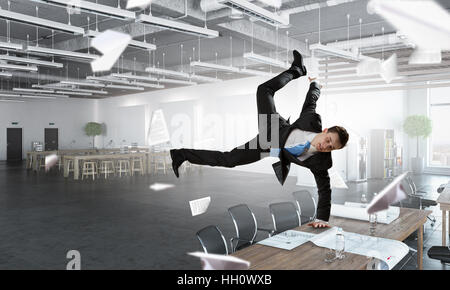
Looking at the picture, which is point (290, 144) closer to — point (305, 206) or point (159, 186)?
point (305, 206)

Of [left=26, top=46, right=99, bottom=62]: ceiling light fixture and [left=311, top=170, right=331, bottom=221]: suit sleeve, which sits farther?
[left=26, top=46, right=99, bottom=62]: ceiling light fixture

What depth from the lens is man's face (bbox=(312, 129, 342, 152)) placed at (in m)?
1.38

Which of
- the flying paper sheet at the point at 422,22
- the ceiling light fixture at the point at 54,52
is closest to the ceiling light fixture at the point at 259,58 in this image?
the ceiling light fixture at the point at 54,52

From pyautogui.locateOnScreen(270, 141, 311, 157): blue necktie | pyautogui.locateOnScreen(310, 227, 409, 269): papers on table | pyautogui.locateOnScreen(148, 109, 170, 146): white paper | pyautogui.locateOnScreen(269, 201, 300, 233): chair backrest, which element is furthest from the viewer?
pyautogui.locateOnScreen(148, 109, 170, 146): white paper

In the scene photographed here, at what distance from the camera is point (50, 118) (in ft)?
69.0

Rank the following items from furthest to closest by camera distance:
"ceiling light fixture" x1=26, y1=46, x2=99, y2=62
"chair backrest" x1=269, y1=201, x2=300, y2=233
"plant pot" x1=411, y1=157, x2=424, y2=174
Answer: "plant pot" x1=411, y1=157, x2=424, y2=174
"ceiling light fixture" x1=26, y1=46, x2=99, y2=62
"chair backrest" x1=269, y1=201, x2=300, y2=233

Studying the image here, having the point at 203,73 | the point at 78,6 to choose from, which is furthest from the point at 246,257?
the point at 203,73

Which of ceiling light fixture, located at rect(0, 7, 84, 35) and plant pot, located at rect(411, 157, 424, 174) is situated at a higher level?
ceiling light fixture, located at rect(0, 7, 84, 35)

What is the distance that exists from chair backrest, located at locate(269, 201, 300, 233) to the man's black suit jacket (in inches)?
89.8

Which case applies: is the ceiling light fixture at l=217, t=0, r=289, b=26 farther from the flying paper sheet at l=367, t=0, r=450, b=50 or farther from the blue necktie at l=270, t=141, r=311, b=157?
the flying paper sheet at l=367, t=0, r=450, b=50

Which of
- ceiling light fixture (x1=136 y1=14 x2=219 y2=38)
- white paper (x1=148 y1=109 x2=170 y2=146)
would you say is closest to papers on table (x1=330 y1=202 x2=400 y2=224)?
ceiling light fixture (x1=136 y1=14 x2=219 y2=38)

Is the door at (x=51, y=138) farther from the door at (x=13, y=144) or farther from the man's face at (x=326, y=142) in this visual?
the man's face at (x=326, y=142)

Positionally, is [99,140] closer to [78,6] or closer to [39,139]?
[39,139]

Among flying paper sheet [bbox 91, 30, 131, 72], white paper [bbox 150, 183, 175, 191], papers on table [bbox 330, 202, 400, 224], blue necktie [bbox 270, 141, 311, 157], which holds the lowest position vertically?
white paper [bbox 150, 183, 175, 191]
